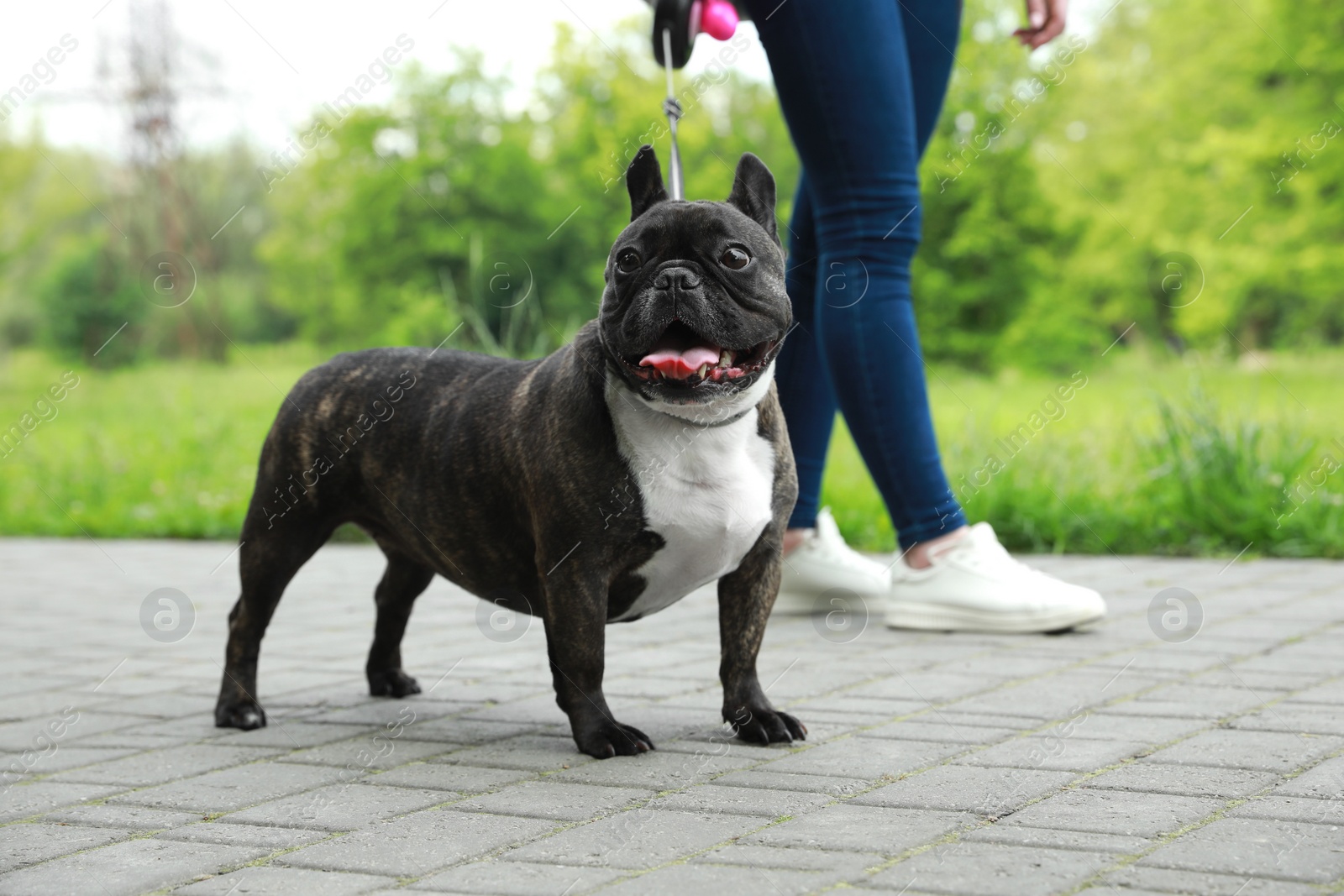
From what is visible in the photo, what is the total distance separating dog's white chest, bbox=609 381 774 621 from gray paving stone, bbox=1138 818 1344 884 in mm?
1110

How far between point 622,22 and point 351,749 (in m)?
39.6

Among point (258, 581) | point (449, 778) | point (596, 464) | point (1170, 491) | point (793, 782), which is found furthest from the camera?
point (1170, 491)

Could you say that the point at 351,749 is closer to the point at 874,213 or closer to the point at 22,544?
the point at 874,213

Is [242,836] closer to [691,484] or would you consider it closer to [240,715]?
[240,715]

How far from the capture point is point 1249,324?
3422cm

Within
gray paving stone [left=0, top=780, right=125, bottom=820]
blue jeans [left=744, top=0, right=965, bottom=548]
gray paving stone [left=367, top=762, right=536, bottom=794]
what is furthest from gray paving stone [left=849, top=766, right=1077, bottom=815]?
blue jeans [left=744, top=0, right=965, bottom=548]

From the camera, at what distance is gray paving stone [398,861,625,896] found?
190 centimetres

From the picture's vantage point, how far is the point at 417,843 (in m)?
2.17

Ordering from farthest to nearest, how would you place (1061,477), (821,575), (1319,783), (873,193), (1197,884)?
(1061,477) < (821,575) < (873,193) < (1319,783) < (1197,884)

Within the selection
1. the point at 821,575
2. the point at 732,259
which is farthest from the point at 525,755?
the point at 821,575

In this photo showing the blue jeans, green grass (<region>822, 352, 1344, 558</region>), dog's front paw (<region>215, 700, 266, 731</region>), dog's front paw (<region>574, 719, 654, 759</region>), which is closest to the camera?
dog's front paw (<region>574, 719, 654, 759</region>)

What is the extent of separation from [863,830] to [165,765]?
1.58 meters

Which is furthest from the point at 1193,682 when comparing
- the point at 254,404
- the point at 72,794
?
the point at 254,404

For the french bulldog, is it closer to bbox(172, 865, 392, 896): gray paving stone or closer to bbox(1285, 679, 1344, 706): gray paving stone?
bbox(172, 865, 392, 896): gray paving stone
